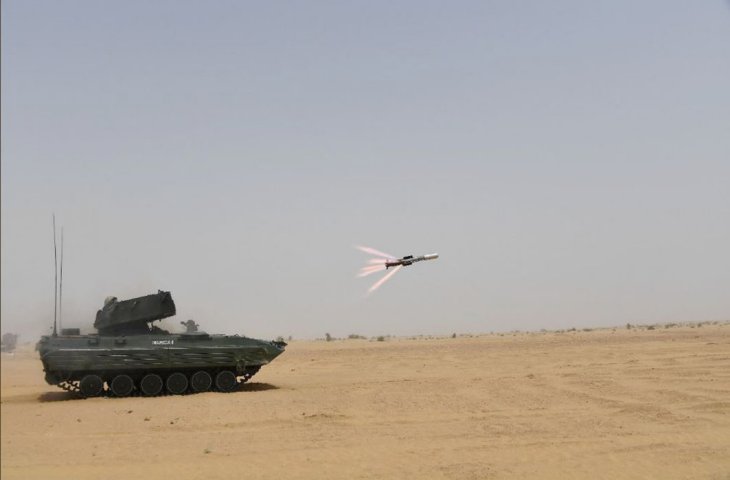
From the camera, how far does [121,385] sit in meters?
22.6

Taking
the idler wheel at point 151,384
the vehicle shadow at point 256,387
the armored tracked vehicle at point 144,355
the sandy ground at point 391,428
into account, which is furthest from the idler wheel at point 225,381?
the idler wheel at point 151,384

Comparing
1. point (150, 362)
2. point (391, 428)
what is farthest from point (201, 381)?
point (391, 428)

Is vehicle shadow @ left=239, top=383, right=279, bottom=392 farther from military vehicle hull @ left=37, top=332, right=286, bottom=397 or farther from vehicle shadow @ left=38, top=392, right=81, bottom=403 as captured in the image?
vehicle shadow @ left=38, top=392, right=81, bottom=403

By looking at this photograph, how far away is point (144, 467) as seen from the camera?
11.7 m

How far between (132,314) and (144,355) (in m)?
1.89

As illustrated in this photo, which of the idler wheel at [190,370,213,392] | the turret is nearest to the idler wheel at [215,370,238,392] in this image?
the idler wheel at [190,370,213,392]

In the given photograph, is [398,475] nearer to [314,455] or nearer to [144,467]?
[314,455]

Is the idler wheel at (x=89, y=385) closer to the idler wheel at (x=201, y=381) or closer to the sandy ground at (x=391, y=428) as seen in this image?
the sandy ground at (x=391, y=428)

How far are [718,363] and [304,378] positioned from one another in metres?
16.1

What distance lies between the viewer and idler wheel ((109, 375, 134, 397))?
22.5 metres

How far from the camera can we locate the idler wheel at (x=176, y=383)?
23375 mm

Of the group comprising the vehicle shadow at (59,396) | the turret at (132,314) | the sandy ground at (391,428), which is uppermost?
the turret at (132,314)

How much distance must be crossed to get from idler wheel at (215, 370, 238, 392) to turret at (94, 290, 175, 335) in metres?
2.73

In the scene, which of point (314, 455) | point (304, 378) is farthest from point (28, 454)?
point (304, 378)
